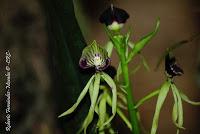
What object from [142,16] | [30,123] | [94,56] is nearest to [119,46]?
[94,56]

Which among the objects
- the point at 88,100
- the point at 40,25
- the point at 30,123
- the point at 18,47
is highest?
the point at 40,25

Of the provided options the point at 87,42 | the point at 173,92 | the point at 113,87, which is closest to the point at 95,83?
the point at 113,87

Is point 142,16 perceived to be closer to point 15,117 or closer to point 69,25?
point 15,117

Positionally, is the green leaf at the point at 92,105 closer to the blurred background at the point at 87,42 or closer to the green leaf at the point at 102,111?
the green leaf at the point at 102,111

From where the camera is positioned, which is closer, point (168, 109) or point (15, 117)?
point (15, 117)

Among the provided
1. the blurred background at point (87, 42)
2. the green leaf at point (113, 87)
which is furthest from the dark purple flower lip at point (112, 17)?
the blurred background at point (87, 42)

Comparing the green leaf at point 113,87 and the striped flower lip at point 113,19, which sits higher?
the striped flower lip at point 113,19

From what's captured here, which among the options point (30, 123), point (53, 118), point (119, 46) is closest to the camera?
point (119, 46)

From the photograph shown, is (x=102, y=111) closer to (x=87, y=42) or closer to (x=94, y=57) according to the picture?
(x=94, y=57)
